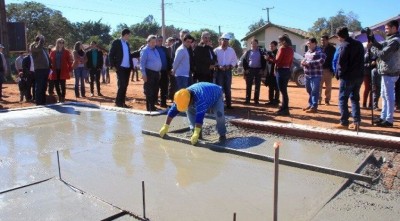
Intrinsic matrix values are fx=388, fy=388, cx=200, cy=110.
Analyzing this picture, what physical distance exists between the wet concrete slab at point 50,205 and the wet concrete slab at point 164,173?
103 mm

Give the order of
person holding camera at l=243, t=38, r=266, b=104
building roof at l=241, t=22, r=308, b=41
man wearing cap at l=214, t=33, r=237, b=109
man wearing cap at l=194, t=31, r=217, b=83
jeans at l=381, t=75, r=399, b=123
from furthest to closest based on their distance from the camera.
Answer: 1. building roof at l=241, t=22, r=308, b=41
2. person holding camera at l=243, t=38, r=266, b=104
3. man wearing cap at l=214, t=33, r=237, b=109
4. man wearing cap at l=194, t=31, r=217, b=83
5. jeans at l=381, t=75, r=399, b=123

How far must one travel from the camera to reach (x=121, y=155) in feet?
15.8

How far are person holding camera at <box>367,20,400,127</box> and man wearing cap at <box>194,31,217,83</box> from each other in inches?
122

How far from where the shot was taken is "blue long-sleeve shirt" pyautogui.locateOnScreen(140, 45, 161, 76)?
7723 mm

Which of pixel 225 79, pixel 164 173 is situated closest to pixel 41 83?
pixel 225 79

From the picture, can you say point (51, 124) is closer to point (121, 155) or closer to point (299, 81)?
point (121, 155)

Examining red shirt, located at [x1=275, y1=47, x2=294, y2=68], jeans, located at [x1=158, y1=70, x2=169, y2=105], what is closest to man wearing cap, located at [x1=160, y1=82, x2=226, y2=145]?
red shirt, located at [x1=275, y1=47, x2=294, y2=68]

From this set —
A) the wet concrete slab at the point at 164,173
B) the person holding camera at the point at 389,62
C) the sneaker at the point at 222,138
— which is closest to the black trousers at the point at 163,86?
the wet concrete slab at the point at 164,173

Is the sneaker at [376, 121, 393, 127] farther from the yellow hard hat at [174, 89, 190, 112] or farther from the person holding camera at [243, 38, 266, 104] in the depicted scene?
the yellow hard hat at [174, 89, 190, 112]

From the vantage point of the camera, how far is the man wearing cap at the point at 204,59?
7.94 m

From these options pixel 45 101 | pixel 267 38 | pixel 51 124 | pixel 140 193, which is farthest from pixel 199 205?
pixel 267 38

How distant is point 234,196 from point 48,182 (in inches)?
72.9

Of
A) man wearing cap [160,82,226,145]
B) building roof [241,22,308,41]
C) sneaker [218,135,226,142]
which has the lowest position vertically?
sneaker [218,135,226,142]

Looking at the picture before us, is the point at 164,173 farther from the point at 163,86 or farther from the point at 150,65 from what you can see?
the point at 163,86
